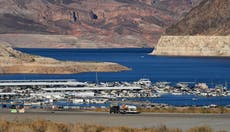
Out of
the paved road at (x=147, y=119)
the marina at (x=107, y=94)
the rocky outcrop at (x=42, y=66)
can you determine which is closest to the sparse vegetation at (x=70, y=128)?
the paved road at (x=147, y=119)

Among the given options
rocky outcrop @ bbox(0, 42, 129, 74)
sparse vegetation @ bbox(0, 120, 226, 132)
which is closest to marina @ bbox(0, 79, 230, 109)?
sparse vegetation @ bbox(0, 120, 226, 132)

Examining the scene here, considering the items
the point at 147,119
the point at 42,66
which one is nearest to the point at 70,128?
the point at 147,119

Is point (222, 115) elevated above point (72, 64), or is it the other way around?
point (72, 64)

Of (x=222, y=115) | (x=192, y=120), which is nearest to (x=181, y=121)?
(x=192, y=120)

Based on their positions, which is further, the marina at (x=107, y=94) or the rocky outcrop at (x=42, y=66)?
the rocky outcrop at (x=42, y=66)

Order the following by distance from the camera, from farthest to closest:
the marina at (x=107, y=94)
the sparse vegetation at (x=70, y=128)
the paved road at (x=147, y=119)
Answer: the marina at (x=107, y=94)
the paved road at (x=147, y=119)
the sparse vegetation at (x=70, y=128)

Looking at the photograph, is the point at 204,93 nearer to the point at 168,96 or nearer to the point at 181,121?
the point at 168,96

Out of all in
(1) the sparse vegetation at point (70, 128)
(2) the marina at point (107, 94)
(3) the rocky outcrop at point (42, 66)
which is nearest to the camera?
(1) the sparse vegetation at point (70, 128)

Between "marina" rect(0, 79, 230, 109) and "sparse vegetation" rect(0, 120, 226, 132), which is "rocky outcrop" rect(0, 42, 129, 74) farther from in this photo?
"sparse vegetation" rect(0, 120, 226, 132)

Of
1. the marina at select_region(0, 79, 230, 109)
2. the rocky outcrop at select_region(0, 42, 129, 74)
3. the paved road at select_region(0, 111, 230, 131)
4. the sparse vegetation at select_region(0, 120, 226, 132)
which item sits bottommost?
the sparse vegetation at select_region(0, 120, 226, 132)

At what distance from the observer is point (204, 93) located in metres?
110

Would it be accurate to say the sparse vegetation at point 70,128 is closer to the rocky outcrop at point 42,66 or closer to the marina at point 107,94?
the marina at point 107,94

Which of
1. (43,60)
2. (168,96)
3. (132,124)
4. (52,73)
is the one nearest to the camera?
(132,124)

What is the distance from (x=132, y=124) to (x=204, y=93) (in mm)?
62852
